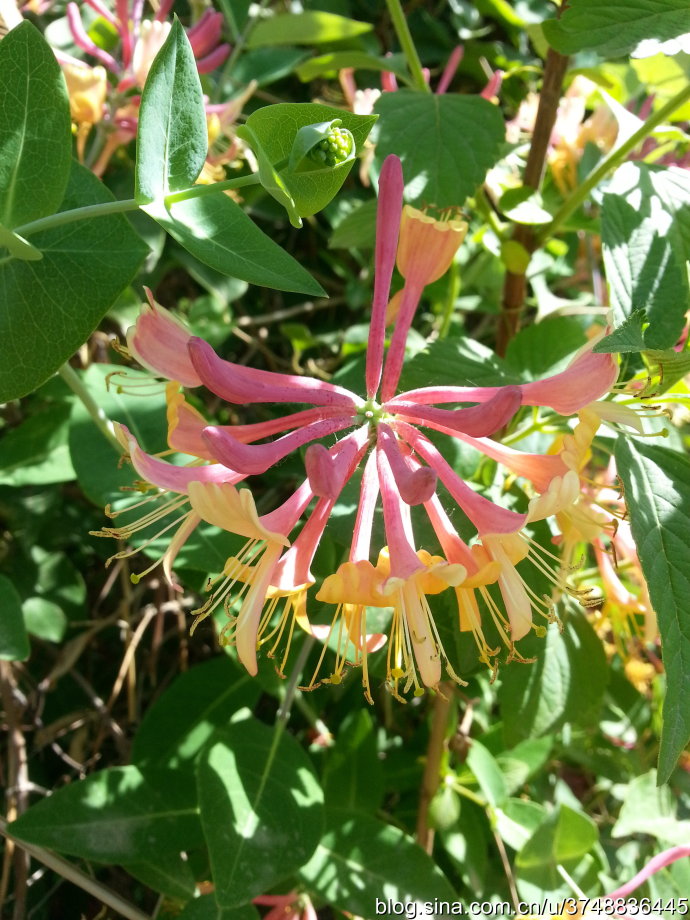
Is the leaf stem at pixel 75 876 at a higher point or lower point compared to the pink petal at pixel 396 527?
lower

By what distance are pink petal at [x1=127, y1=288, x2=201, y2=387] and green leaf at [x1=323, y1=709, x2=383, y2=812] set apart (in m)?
0.61

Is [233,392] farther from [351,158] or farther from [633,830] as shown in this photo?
[633,830]

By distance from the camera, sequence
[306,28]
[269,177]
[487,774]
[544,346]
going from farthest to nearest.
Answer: [306,28] < [487,774] < [544,346] < [269,177]

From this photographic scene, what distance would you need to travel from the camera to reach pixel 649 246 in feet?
2.58

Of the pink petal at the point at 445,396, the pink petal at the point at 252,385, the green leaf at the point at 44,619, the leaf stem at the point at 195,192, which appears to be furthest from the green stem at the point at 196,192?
the green leaf at the point at 44,619

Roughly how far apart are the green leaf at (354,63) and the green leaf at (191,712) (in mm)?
817

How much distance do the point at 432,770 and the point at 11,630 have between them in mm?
592

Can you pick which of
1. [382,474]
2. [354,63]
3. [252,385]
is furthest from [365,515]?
[354,63]

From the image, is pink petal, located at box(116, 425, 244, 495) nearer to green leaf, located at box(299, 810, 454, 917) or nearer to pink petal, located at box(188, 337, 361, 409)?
pink petal, located at box(188, 337, 361, 409)

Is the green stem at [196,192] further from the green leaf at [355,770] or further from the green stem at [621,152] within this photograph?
the green leaf at [355,770]

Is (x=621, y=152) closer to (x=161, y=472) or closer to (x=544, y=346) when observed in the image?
(x=544, y=346)

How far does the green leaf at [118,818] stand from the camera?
89 centimetres

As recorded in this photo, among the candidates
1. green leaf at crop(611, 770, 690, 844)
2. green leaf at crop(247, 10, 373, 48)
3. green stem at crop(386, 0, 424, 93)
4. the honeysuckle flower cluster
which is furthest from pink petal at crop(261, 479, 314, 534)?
green leaf at crop(247, 10, 373, 48)

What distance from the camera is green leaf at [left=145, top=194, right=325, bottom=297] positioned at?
0.60 metres
